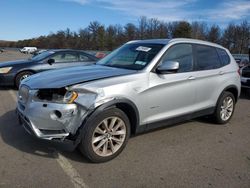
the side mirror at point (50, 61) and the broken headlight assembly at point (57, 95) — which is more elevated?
the side mirror at point (50, 61)

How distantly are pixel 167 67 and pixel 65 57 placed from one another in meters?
6.73

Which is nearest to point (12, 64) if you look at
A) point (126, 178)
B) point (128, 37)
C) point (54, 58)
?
point (54, 58)

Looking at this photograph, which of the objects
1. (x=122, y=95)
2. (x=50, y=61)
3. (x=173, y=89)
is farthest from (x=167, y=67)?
(x=50, y=61)

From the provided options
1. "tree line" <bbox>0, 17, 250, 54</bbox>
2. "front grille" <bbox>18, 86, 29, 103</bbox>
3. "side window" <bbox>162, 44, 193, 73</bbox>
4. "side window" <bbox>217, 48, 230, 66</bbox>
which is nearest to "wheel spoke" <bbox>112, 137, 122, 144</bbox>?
"front grille" <bbox>18, 86, 29, 103</bbox>

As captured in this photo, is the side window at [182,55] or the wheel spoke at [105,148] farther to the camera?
the side window at [182,55]

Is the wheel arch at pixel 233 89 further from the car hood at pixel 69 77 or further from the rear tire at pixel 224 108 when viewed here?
the car hood at pixel 69 77

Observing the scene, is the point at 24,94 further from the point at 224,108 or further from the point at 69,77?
the point at 224,108

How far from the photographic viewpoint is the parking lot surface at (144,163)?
11.8 feet

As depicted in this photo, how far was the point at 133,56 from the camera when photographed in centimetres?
510

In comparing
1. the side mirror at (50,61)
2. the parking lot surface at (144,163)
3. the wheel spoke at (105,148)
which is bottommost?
the parking lot surface at (144,163)

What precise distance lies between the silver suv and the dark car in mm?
5171

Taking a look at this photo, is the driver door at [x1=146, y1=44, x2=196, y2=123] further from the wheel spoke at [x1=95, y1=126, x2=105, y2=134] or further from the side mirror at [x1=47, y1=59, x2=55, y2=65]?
the side mirror at [x1=47, y1=59, x2=55, y2=65]

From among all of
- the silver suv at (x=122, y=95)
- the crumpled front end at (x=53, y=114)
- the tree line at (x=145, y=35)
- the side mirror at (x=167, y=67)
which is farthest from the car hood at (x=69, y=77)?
the tree line at (x=145, y=35)

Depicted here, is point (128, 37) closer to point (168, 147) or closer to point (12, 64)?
point (12, 64)
